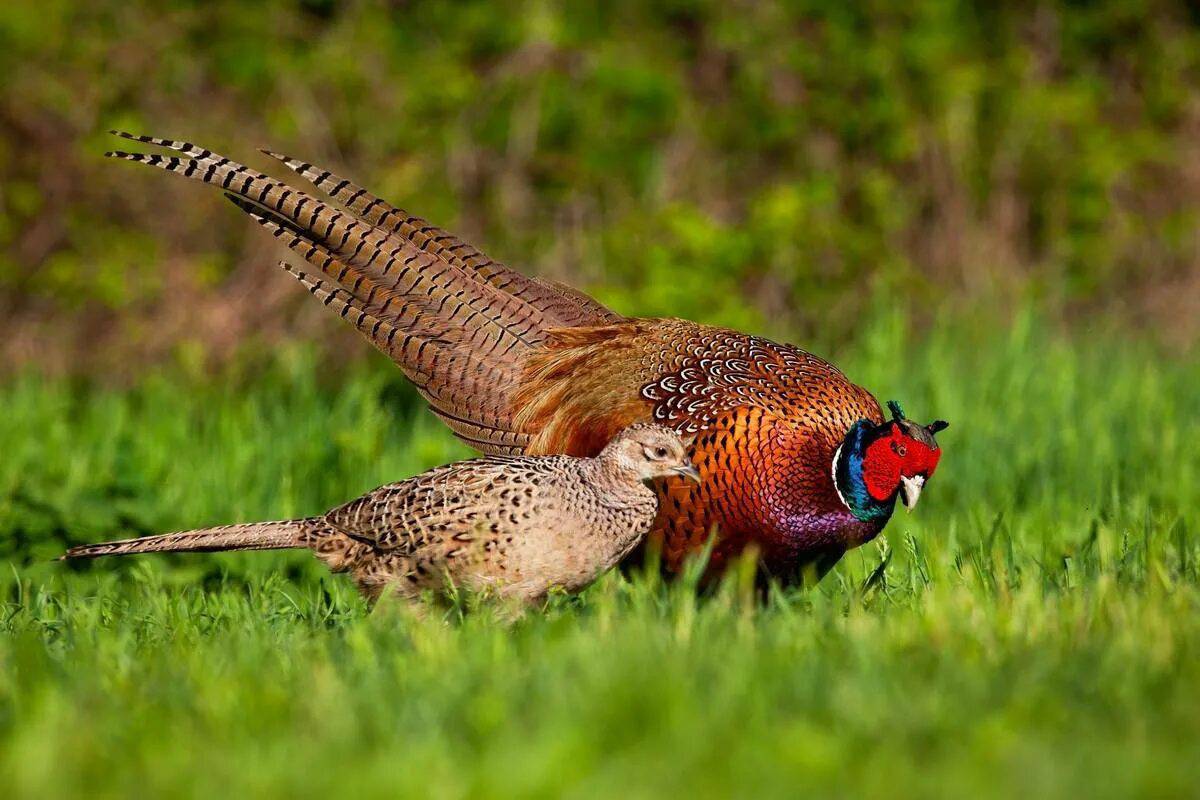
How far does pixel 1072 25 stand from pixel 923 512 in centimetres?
640

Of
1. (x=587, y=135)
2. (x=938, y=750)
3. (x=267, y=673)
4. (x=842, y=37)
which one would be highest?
(x=842, y=37)

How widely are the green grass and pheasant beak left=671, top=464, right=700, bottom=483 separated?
32 cm

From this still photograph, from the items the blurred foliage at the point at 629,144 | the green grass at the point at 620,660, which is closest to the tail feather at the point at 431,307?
the green grass at the point at 620,660

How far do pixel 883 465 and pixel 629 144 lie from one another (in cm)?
644

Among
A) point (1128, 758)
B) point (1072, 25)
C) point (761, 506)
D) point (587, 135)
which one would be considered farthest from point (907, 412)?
point (1072, 25)

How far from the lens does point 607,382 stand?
523 cm

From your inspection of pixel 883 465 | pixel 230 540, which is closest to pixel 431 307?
pixel 230 540

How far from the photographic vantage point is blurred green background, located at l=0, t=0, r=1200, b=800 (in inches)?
119

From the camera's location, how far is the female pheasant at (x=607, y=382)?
15.2 feet

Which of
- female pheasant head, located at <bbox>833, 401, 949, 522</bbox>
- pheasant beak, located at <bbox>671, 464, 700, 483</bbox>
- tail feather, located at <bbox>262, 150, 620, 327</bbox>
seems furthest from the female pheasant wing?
tail feather, located at <bbox>262, 150, 620, 327</bbox>

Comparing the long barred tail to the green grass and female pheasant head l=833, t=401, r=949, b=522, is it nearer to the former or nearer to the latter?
the green grass

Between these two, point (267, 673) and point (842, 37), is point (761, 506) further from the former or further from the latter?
point (842, 37)

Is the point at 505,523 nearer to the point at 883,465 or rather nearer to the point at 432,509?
the point at 432,509

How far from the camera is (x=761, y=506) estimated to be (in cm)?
464
